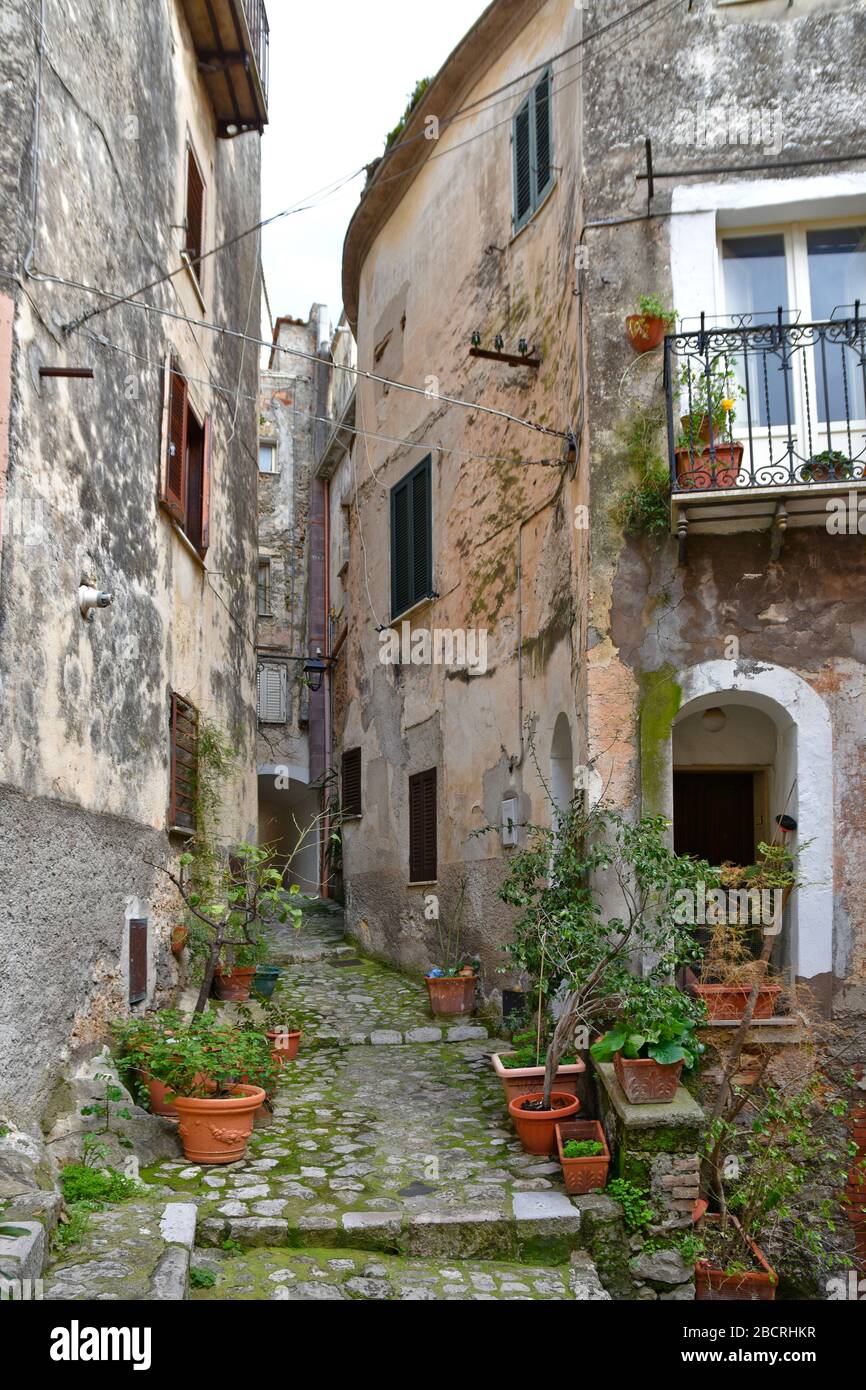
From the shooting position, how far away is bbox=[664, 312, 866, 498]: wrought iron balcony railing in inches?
286

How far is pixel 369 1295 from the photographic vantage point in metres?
5.22

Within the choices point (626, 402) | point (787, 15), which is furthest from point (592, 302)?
point (787, 15)

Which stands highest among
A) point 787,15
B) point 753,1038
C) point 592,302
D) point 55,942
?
point 787,15

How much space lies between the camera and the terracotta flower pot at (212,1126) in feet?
21.6

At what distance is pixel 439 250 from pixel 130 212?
5.10 metres

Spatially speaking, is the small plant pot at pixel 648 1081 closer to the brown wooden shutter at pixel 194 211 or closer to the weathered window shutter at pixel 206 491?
the weathered window shutter at pixel 206 491

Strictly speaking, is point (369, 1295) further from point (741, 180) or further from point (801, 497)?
point (741, 180)

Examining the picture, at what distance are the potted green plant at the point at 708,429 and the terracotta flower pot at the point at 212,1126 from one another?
15.4ft

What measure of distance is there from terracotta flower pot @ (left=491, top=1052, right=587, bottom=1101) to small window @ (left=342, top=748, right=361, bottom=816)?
720 cm

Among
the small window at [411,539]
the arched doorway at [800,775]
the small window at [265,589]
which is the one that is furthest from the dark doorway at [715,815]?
the small window at [265,589]

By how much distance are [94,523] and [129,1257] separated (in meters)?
4.11

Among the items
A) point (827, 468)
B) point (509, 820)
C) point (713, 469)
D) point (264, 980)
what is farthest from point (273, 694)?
point (827, 468)

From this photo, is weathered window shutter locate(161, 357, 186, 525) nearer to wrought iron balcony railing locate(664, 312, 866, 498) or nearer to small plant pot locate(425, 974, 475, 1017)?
wrought iron balcony railing locate(664, 312, 866, 498)

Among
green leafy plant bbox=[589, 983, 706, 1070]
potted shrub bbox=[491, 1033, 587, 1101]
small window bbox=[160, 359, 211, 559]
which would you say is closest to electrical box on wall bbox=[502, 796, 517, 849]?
potted shrub bbox=[491, 1033, 587, 1101]
